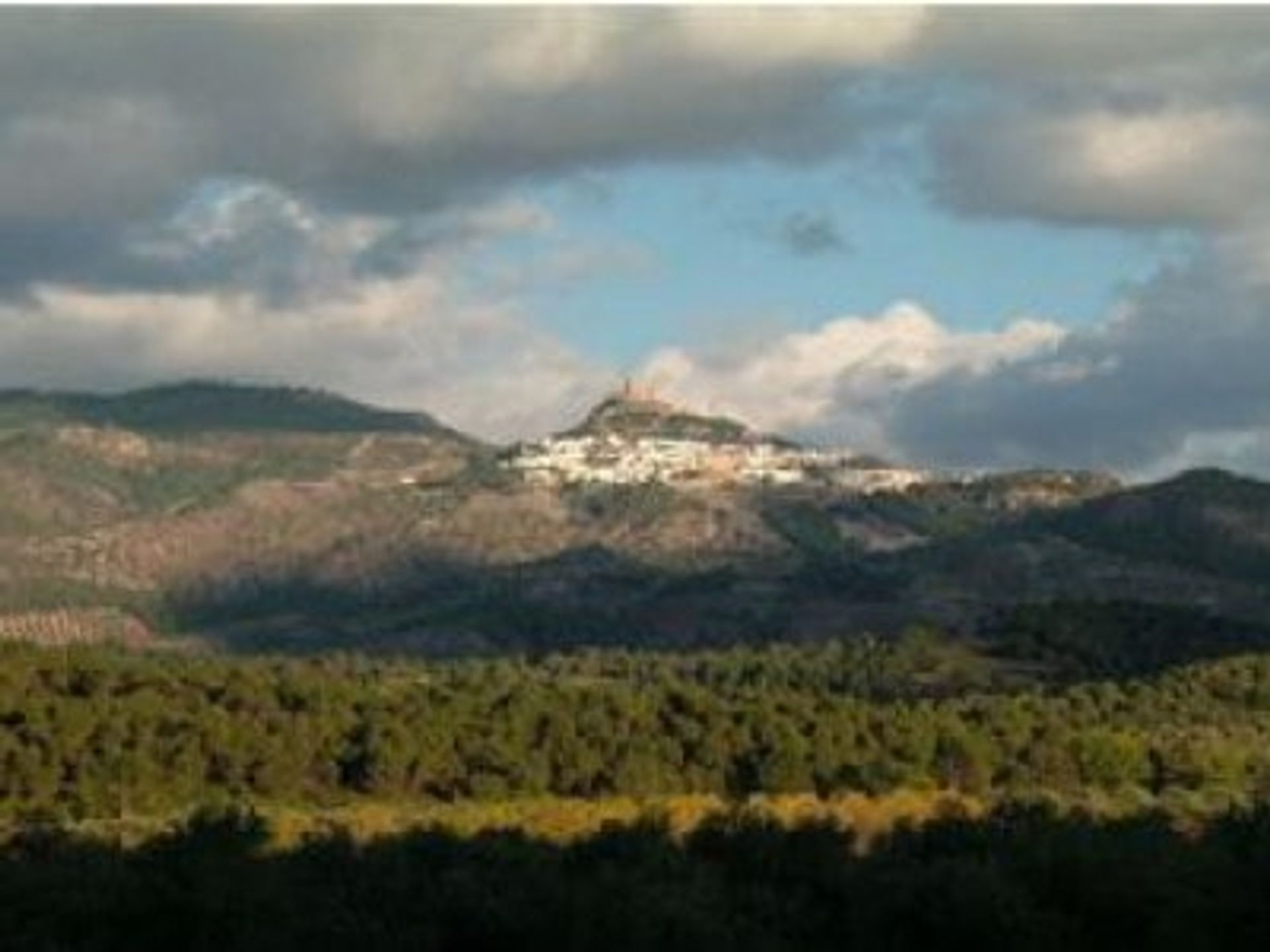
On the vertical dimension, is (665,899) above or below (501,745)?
above

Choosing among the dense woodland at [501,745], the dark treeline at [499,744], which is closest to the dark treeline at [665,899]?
the dense woodland at [501,745]

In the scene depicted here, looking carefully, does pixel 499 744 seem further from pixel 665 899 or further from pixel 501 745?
pixel 665 899

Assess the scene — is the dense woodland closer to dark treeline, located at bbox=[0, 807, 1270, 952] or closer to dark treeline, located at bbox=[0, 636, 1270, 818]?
dark treeline, located at bbox=[0, 636, 1270, 818]

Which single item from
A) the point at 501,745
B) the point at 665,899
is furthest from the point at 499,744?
the point at 665,899

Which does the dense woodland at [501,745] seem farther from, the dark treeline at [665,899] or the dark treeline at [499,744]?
the dark treeline at [665,899]

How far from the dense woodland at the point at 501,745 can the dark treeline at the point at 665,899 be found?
163 ft

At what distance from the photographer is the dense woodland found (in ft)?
349

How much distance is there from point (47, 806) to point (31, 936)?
63247mm

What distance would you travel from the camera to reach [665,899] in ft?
126

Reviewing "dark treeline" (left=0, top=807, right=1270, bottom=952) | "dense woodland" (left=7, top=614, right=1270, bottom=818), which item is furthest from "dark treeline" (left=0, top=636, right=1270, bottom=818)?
"dark treeline" (left=0, top=807, right=1270, bottom=952)

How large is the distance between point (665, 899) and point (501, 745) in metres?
77.4

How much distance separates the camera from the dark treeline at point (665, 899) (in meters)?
38.8

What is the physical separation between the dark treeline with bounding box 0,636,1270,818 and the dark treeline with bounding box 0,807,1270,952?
50332mm

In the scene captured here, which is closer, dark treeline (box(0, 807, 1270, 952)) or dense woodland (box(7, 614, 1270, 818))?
dark treeline (box(0, 807, 1270, 952))
